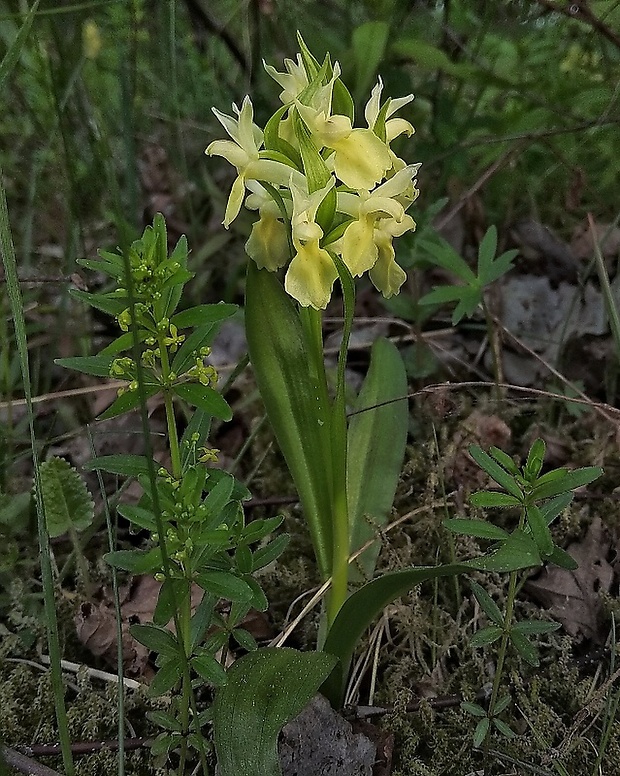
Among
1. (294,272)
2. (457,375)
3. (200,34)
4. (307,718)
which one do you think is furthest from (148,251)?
(200,34)

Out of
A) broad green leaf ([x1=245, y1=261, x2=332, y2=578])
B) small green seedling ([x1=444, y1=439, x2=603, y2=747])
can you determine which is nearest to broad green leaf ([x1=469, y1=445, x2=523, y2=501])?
small green seedling ([x1=444, y1=439, x2=603, y2=747])

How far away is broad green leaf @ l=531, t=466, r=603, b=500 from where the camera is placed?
0.71m

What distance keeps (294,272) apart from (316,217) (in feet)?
0.25

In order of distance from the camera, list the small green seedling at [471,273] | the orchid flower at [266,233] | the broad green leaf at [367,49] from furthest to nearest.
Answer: the broad green leaf at [367,49] → the small green seedling at [471,273] → the orchid flower at [266,233]

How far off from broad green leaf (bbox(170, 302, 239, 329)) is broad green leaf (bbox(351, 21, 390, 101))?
82 cm

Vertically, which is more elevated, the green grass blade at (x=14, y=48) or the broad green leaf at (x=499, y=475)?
the green grass blade at (x=14, y=48)

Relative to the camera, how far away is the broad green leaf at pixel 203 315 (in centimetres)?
70

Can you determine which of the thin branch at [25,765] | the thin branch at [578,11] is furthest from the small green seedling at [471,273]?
the thin branch at [25,765]

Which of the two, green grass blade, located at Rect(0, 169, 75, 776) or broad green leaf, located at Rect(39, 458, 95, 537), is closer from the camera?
green grass blade, located at Rect(0, 169, 75, 776)

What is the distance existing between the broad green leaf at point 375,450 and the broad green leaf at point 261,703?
250mm

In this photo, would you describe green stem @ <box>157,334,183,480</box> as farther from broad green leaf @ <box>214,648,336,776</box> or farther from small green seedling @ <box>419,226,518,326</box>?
small green seedling @ <box>419,226,518,326</box>

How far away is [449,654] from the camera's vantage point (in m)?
0.95

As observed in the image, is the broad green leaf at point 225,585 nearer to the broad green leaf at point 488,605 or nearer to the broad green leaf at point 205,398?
the broad green leaf at point 205,398

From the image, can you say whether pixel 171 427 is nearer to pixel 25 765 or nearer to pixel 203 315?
pixel 203 315
